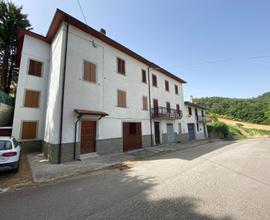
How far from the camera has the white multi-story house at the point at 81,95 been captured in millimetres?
9945

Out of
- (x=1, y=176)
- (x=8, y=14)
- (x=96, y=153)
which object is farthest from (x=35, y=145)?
(x=8, y=14)

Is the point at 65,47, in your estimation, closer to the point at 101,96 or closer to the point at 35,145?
the point at 101,96

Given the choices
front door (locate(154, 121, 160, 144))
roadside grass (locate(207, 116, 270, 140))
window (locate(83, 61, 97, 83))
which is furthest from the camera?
roadside grass (locate(207, 116, 270, 140))

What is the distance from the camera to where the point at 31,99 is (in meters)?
13.2

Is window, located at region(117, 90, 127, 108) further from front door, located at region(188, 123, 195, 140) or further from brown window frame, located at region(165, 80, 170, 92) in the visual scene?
front door, located at region(188, 123, 195, 140)

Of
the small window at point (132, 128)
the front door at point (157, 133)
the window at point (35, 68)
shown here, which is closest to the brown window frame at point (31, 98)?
the window at point (35, 68)

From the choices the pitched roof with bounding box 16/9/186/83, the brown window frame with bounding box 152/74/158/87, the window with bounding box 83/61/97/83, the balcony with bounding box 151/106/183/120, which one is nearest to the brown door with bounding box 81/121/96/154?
the window with bounding box 83/61/97/83

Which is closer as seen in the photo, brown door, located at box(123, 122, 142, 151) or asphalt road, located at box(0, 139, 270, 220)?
asphalt road, located at box(0, 139, 270, 220)

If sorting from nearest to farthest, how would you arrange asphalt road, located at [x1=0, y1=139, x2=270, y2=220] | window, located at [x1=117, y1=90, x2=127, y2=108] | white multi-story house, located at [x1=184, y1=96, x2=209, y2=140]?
asphalt road, located at [x1=0, y1=139, x2=270, y2=220] → window, located at [x1=117, y1=90, x2=127, y2=108] → white multi-story house, located at [x1=184, y1=96, x2=209, y2=140]

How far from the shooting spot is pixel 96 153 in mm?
10891

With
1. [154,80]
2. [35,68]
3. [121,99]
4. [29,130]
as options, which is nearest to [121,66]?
[121,99]

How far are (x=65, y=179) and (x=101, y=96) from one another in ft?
22.8

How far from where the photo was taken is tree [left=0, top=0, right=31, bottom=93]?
17812 millimetres

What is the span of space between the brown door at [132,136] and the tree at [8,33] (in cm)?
A: 1743
